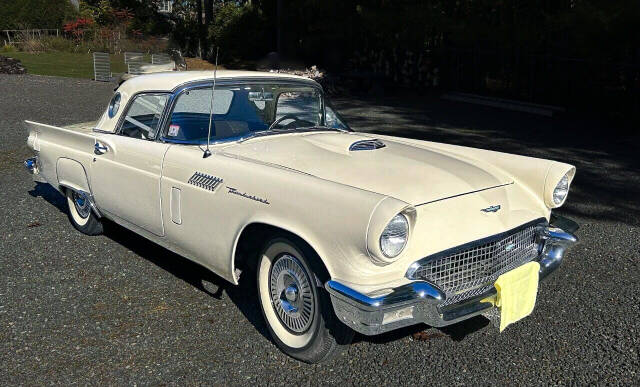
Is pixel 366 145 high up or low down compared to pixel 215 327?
up

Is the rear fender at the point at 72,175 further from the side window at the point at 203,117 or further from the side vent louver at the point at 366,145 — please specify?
the side vent louver at the point at 366,145

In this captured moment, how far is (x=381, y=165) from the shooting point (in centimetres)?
357

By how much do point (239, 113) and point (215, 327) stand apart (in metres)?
1.51

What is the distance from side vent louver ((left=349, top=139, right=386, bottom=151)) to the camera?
395 cm

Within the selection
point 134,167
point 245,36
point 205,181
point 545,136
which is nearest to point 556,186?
point 205,181

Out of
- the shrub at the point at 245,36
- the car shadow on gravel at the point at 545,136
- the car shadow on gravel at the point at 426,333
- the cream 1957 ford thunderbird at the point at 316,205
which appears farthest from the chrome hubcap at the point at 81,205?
the shrub at the point at 245,36

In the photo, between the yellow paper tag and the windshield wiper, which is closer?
the yellow paper tag

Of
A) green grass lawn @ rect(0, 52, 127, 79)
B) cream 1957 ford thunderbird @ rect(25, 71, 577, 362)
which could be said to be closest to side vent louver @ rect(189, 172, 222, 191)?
cream 1957 ford thunderbird @ rect(25, 71, 577, 362)

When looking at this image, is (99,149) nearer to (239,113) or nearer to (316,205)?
(239,113)

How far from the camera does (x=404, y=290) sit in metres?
2.86

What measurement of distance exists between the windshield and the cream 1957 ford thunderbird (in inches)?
0.4

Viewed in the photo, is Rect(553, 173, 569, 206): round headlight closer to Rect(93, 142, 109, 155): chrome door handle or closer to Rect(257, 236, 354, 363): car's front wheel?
Rect(257, 236, 354, 363): car's front wheel

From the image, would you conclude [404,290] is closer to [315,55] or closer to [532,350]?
[532,350]

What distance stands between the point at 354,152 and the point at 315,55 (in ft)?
56.9
